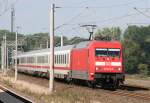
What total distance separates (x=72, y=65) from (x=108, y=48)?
219 inches

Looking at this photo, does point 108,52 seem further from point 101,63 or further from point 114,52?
point 101,63

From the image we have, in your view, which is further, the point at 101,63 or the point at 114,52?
the point at 114,52

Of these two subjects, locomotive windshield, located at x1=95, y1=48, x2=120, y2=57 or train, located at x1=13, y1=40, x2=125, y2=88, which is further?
locomotive windshield, located at x1=95, y1=48, x2=120, y2=57

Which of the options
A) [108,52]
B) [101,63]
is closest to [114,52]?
[108,52]

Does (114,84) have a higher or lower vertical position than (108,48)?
lower

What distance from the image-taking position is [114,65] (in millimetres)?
30297

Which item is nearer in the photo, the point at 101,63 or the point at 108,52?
the point at 101,63

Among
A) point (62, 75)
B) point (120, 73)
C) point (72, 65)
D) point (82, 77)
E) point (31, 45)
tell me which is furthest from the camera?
point (31, 45)

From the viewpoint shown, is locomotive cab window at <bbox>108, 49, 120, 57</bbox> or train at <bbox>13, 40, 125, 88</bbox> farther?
locomotive cab window at <bbox>108, 49, 120, 57</bbox>

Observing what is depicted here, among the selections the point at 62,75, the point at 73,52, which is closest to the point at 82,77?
the point at 73,52

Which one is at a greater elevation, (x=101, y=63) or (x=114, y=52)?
(x=114, y=52)

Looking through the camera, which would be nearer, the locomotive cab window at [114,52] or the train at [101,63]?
the train at [101,63]

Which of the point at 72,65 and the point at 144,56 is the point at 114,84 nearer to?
the point at 72,65

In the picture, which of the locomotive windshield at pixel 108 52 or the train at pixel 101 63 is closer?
the train at pixel 101 63
